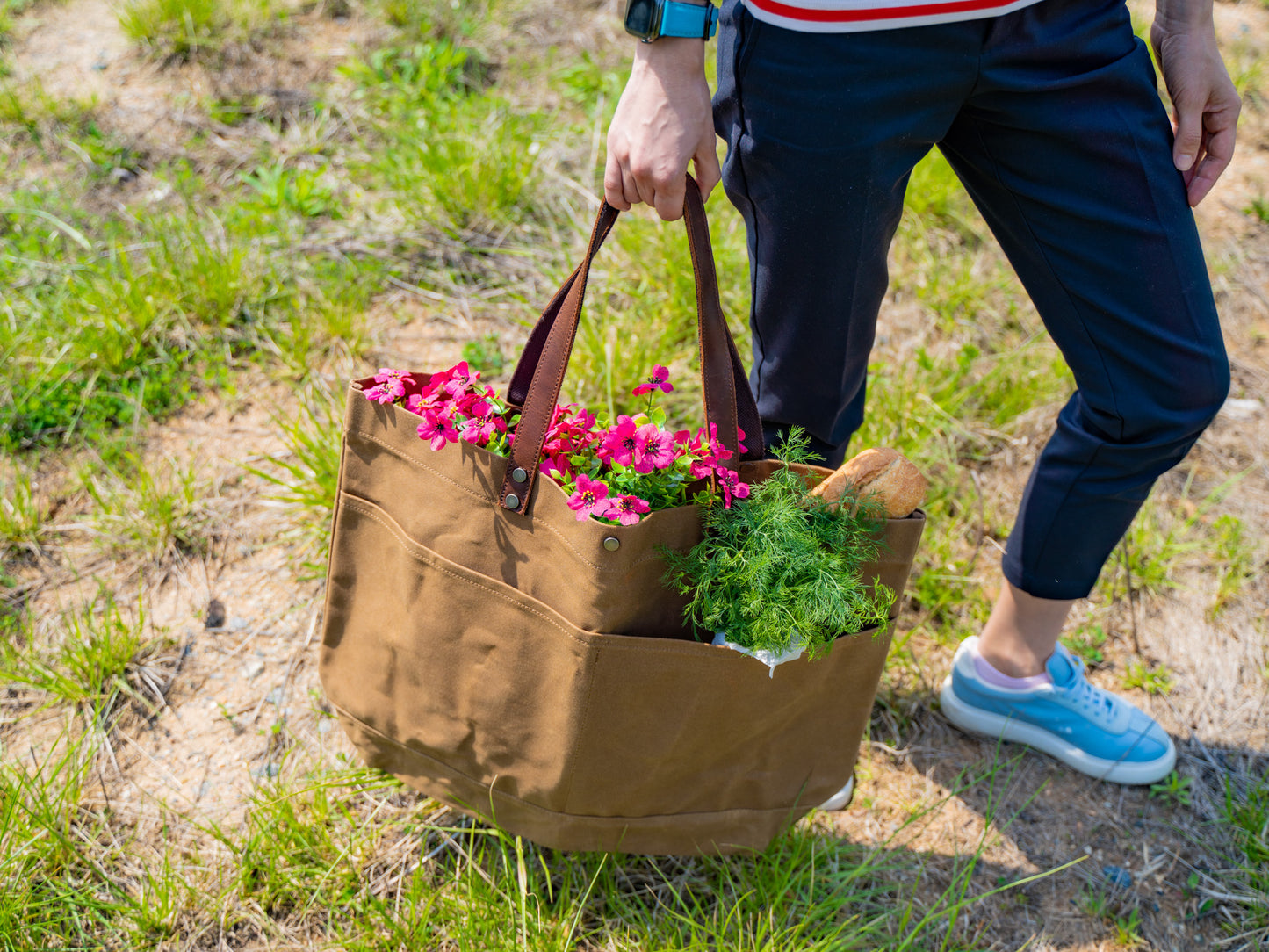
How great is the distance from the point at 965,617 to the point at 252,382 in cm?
208

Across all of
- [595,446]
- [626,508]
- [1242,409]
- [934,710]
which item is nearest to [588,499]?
[626,508]

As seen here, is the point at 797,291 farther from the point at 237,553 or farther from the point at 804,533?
the point at 237,553

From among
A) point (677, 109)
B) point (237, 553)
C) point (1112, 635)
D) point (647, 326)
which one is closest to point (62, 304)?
point (237, 553)

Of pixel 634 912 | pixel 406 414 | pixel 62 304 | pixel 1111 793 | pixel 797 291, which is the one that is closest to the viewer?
pixel 406 414

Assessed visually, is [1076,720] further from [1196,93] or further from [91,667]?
[91,667]

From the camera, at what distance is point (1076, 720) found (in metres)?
1.97

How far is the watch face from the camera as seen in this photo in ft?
3.94

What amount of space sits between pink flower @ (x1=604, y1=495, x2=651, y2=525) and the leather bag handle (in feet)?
0.45

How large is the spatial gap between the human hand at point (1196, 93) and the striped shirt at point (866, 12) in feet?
Result: 1.24

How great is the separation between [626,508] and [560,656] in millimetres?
274

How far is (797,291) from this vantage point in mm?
1476

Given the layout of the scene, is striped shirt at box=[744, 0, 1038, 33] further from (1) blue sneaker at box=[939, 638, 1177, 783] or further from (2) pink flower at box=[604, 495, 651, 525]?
(1) blue sneaker at box=[939, 638, 1177, 783]

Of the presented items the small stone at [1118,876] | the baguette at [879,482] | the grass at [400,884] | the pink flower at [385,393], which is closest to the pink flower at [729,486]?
the baguette at [879,482]

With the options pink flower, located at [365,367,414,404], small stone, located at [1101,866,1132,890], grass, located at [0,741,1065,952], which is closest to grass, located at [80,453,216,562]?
grass, located at [0,741,1065,952]
